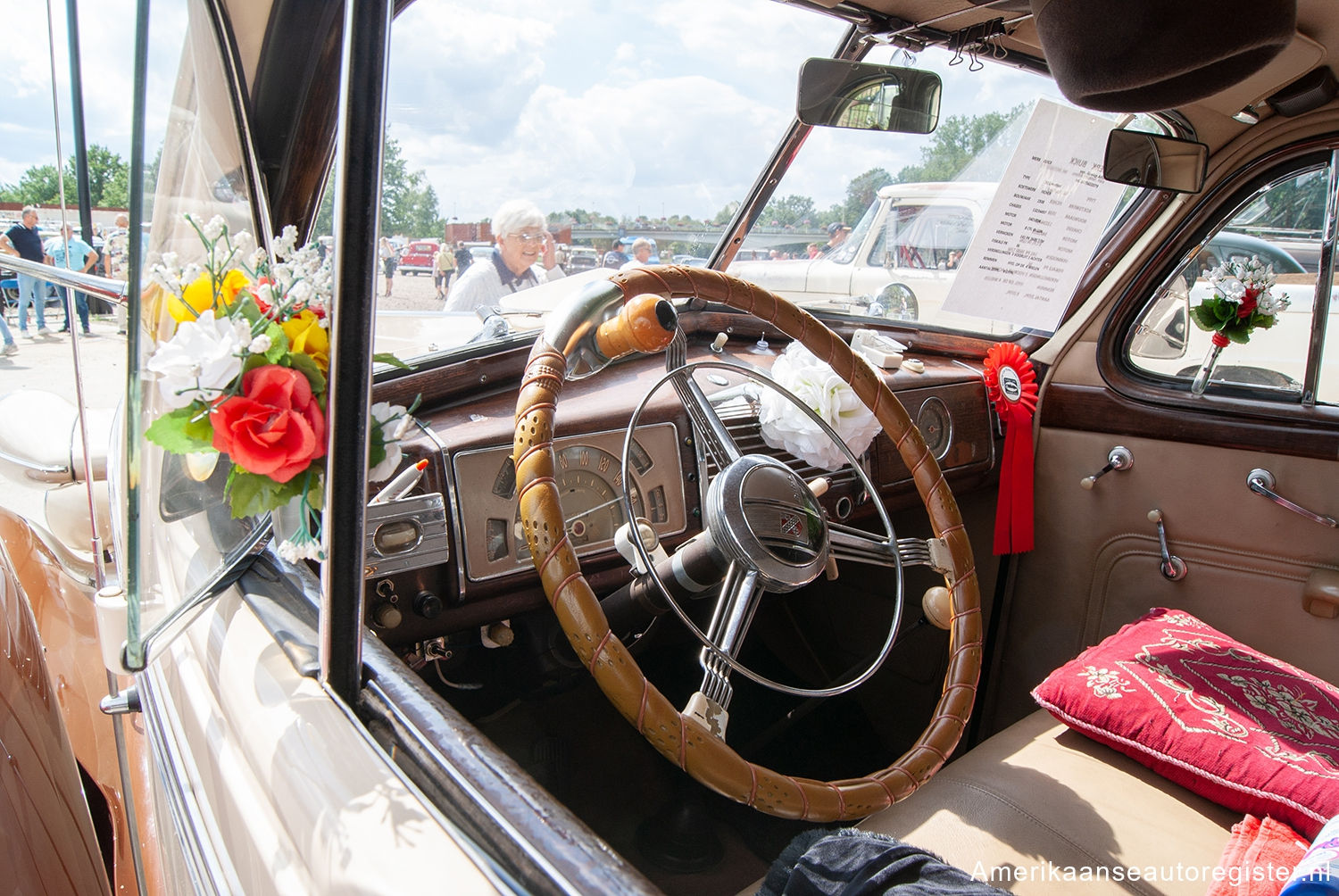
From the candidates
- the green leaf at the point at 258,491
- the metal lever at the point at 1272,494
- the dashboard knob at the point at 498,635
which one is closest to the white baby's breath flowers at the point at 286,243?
the green leaf at the point at 258,491

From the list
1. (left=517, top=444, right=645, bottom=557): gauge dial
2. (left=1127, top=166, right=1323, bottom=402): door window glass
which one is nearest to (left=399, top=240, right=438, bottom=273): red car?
(left=517, top=444, right=645, bottom=557): gauge dial

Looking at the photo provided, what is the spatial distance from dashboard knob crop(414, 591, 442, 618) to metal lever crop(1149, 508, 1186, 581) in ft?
5.99

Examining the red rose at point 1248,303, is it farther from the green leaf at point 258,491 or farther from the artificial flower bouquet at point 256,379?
the green leaf at point 258,491

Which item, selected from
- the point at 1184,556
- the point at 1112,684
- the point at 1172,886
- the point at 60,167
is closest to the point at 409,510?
the point at 60,167

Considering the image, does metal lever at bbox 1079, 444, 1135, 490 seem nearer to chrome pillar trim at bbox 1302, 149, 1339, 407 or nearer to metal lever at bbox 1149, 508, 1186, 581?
metal lever at bbox 1149, 508, 1186, 581

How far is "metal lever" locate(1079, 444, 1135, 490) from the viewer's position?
90.1 inches

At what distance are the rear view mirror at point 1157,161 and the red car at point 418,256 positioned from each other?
5.63 feet

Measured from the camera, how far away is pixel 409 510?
1129mm

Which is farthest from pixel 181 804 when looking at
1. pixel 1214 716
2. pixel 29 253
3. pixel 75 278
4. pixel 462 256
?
pixel 1214 716

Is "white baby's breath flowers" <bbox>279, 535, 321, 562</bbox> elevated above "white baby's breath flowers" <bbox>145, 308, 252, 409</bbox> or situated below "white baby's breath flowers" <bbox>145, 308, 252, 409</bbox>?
below

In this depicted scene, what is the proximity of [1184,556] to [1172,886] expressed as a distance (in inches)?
47.5

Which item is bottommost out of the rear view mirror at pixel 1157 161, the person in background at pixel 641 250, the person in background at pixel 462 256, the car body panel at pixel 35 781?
the car body panel at pixel 35 781

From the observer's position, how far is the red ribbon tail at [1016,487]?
239 cm

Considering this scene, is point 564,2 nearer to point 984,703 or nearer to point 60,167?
point 60,167
